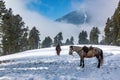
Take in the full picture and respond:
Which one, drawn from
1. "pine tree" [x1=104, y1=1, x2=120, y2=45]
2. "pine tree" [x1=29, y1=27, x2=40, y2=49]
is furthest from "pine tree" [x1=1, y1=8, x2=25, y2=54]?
"pine tree" [x1=104, y1=1, x2=120, y2=45]

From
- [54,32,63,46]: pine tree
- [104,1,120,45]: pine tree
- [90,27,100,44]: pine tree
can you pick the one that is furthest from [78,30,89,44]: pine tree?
[104,1,120,45]: pine tree

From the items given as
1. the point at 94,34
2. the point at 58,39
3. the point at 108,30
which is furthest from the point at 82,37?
the point at 108,30

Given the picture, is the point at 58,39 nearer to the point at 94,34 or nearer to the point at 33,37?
the point at 94,34

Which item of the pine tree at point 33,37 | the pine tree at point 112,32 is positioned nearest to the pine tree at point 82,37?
the pine tree at point 33,37

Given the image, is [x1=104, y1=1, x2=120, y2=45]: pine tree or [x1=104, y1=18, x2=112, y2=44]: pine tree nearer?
[x1=104, y1=1, x2=120, y2=45]: pine tree

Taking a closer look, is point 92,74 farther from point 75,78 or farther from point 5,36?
point 5,36

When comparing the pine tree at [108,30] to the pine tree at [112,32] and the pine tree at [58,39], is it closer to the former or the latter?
the pine tree at [112,32]

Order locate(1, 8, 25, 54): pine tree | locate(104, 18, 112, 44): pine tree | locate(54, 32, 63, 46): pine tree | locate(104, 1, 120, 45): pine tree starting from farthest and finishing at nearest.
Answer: locate(54, 32, 63, 46): pine tree
locate(104, 18, 112, 44): pine tree
locate(104, 1, 120, 45): pine tree
locate(1, 8, 25, 54): pine tree

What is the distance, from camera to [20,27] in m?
87.6

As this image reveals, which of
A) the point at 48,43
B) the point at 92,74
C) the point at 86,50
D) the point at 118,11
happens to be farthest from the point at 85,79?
the point at 48,43

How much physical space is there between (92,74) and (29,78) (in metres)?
4.95

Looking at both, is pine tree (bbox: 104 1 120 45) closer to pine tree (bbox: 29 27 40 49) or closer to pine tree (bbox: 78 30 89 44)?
pine tree (bbox: 29 27 40 49)

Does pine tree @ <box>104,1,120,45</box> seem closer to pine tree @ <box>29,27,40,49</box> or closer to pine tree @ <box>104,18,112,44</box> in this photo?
pine tree @ <box>104,18,112,44</box>

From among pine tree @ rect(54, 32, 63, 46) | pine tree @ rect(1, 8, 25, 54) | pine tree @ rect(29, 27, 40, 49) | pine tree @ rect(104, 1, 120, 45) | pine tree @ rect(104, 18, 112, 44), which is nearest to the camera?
pine tree @ rect(1, 8, 25, 54)
